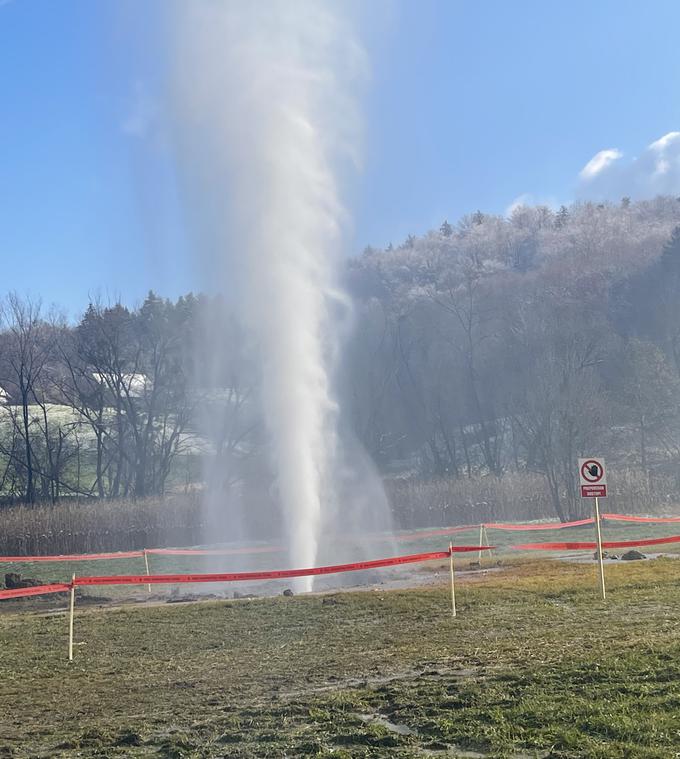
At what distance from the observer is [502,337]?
81.8m

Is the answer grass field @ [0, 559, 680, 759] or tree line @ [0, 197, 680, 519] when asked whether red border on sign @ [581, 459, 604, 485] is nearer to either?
grass field @ [0, 559, 680, 759]

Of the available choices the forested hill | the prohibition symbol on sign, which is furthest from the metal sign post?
the forested hill

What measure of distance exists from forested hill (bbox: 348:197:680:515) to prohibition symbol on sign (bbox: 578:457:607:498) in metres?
49.0

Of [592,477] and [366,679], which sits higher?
[592,477]

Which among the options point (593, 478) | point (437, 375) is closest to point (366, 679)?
point (593, 478)

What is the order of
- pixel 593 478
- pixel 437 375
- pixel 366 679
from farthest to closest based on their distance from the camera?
pixel 437 375, pixel 593 478, pixel 366 679

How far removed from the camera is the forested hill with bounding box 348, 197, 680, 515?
69.1 metres

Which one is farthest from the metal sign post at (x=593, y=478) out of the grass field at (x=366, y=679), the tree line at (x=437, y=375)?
the tree line at (x=437, y=375)

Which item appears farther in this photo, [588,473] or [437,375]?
[437,375]

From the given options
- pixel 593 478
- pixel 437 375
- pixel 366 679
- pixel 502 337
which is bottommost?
pixel 366 679

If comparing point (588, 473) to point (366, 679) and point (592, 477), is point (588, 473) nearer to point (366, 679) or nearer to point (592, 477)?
point (592, 477)

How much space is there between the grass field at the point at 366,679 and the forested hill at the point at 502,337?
168ft

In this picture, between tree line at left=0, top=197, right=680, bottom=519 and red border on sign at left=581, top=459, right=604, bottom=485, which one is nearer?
red border on sign at left=581, top=459, right=604, bottom=485

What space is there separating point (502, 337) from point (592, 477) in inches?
2690
